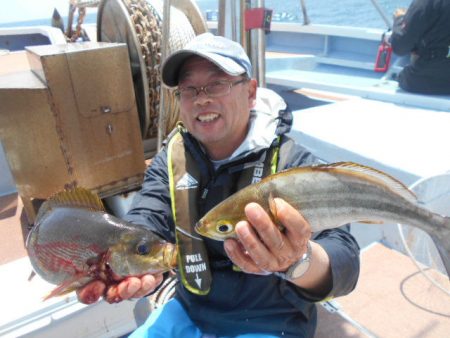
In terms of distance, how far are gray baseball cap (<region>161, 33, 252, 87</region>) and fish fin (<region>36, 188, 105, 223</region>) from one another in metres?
0.73

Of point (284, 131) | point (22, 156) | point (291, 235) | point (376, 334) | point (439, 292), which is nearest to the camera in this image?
point (291, 235)

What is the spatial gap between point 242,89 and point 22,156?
2285mm

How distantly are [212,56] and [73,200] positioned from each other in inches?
38.0

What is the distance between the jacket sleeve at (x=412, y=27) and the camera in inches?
197

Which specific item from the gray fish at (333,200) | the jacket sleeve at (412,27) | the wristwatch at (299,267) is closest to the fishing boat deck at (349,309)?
the wristwatch at (299,267)

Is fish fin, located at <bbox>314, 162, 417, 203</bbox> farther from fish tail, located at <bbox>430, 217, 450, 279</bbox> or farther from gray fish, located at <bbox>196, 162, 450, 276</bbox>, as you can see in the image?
fish tail, located at <bbox>430, 217, 450, 279</bbox>

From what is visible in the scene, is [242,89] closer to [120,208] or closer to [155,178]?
[155,178]

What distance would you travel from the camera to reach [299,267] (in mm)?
1494

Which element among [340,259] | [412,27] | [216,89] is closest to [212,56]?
[216,89]

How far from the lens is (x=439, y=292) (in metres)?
2.35

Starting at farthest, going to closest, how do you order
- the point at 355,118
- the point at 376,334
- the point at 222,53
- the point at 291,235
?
the point at 355,118 → the point at 376,334 → the point at 222,53 → the point at 291,235

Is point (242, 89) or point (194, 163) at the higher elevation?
point (242, 89)

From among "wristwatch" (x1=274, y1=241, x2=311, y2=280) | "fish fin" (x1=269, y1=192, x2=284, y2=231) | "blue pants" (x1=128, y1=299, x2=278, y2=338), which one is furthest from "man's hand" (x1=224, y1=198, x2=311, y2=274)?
"blue pants" (x1=128, y1=299, x2=278, y2=338)

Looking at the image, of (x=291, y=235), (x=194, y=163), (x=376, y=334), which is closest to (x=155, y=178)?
(x=194, y=163)
